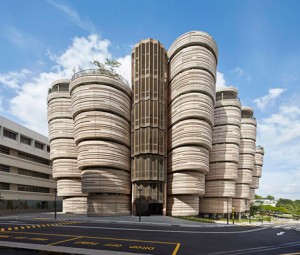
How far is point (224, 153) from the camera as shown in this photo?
214ft

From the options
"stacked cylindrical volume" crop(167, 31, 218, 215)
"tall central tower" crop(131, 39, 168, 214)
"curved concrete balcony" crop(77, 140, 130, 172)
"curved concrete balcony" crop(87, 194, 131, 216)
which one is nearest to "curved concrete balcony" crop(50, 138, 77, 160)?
"curved concrete balcony" crop(77, 140, 130, 172)

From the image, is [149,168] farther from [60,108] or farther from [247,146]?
[247,146]

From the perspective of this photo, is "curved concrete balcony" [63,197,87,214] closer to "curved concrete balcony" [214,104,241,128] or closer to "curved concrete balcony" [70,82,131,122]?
"curved concrete balcony" [70,82,131,122]

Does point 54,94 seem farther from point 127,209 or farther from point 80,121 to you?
point 127,209

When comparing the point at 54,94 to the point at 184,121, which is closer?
the point at 184,121

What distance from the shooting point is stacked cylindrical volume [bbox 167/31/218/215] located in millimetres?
52500

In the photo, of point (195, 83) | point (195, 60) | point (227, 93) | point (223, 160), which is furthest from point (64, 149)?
point (227, 93)

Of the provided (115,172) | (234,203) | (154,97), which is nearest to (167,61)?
(154,97)

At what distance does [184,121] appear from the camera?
53688 millimetres

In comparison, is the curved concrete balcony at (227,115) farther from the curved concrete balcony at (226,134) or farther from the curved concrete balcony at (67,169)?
the curved concrete balcony at (67,169)

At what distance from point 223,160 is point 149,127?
2363 centimetres

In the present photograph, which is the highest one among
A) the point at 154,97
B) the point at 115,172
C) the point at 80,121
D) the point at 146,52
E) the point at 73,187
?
the point at 146,52

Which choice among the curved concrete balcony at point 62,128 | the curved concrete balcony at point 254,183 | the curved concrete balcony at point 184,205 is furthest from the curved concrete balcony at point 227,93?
the curved concrete balcony at point 62,128

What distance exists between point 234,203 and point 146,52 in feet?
158
